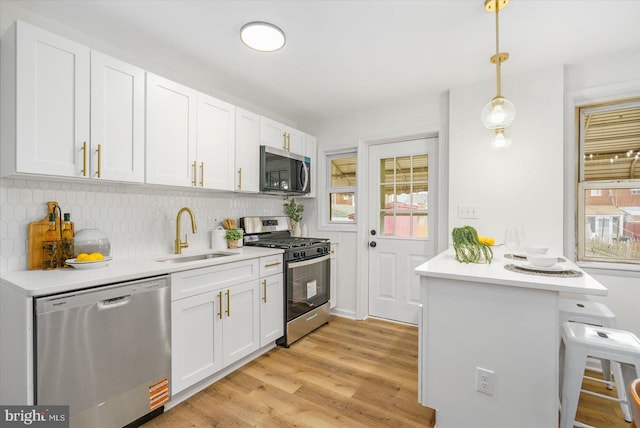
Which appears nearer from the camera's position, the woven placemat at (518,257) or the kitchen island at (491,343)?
the kitchen island at (491,343)

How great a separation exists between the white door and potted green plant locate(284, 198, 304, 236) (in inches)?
35.7

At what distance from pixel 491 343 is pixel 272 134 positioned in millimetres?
2598

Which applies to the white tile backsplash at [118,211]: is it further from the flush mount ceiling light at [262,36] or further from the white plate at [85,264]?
the flush mount ceiling light at [262,36]

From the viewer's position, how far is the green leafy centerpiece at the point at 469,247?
6.02 ft

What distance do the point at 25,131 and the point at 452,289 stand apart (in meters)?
2.39

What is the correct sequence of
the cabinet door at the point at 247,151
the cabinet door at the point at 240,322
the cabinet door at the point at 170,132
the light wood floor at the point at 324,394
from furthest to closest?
the cabinet door at the point at 247,151 → the cabinet door at the point at 240,322 → the cabinet door at the point at 170,132 → the light wood floor at the point at 324,394

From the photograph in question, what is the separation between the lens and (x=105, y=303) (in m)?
1.55

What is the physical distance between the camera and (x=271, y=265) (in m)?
2.63

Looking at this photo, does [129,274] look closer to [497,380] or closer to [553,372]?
[497,380]

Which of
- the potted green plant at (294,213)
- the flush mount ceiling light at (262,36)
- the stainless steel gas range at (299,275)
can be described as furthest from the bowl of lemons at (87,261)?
the potted green plant at (294,213)

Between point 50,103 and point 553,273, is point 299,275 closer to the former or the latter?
point 553,273

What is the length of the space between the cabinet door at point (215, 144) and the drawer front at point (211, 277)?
72 centimetres

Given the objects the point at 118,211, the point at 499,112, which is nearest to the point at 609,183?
the point at 499,112

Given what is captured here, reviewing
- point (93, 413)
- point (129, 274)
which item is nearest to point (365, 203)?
point (129, 274)
